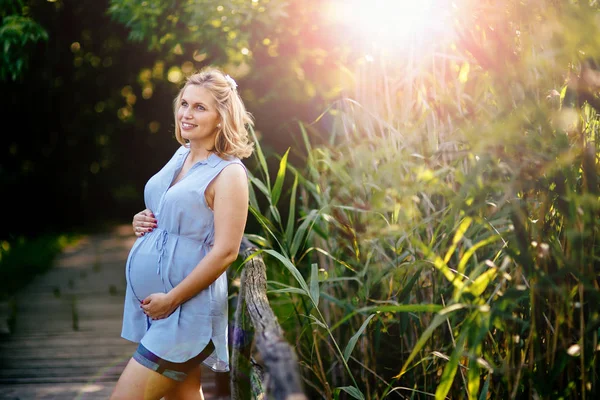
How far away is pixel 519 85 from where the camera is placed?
174 centimetres

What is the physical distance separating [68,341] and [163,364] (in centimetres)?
290

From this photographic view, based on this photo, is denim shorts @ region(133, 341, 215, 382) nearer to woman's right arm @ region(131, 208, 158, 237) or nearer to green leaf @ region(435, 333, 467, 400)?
woman's right arm @ region(131, 208, 158, 237)

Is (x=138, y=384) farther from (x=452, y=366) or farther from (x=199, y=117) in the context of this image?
(x=452, y=366)

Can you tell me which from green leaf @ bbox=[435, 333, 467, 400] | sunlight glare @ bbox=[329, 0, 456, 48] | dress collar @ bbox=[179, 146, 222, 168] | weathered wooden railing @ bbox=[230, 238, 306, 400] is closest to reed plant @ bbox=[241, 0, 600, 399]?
green leaf @ bbox=[435, 333, 467, 400]

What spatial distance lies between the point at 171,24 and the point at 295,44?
1061 mm

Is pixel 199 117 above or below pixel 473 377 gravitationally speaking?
above

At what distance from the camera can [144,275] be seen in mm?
2256

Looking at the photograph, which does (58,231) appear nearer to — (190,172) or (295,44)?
(295,44)

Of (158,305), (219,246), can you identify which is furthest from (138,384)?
(219,246)

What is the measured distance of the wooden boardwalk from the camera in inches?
150

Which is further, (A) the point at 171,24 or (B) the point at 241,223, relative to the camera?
(A) the point at 171,24

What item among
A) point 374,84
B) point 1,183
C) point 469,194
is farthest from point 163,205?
point 1,183

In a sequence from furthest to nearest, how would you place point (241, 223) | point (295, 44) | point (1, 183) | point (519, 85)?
point (1, 183) → point (295, 44) → point (241, 223) → point (519, 85)

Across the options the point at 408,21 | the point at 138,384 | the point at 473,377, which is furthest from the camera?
the point at 408,21
